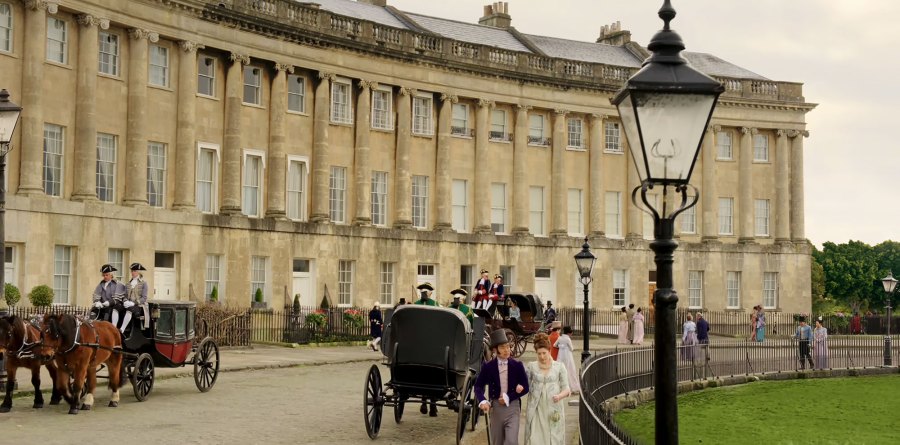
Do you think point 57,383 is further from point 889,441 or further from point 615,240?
point 615,240

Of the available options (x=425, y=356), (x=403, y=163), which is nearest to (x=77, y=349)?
(x=425, y=356)

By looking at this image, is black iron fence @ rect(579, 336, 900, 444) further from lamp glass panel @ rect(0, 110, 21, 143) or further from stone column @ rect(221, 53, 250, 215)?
stone column @ rect(221, 53, 250, 215)

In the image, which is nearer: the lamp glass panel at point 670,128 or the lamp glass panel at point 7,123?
the lamp glass panel at point 670,128

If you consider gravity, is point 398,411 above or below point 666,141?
below

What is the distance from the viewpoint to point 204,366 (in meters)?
23.5

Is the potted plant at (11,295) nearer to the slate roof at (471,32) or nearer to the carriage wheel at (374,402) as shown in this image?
the carriage wheel at (374,402)

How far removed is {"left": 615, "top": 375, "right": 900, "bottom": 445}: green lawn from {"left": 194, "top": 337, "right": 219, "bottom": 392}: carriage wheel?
27.0 feet

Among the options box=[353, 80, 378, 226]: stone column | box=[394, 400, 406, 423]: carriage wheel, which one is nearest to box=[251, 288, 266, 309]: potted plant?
box=[353, 80, 378, 226]: stone column

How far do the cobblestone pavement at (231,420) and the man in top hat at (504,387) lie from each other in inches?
132

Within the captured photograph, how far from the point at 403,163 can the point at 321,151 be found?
492 centimetres

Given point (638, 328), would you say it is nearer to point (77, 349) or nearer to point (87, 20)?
point (87, 20)

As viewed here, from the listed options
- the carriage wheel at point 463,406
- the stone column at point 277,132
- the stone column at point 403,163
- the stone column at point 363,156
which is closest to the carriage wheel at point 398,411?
the carriage wheel at point 463,406

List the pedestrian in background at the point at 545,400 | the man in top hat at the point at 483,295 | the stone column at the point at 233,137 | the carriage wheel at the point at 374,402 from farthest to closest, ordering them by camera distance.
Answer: the stone column at the point at 233,137
the man in top hat at the point at 483,295
the carriage wheel at the point at 374,402
the pedestrian in background at the point at 545,400

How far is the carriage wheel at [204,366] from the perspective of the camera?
23.0m
